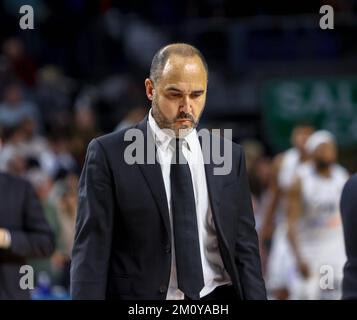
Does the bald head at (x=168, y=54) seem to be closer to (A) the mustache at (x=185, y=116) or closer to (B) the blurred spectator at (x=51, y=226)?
(A) the mustache at (x=185, y=116)

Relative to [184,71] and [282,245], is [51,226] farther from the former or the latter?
[184,71]

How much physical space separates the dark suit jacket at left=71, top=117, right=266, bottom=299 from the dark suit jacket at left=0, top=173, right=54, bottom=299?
1685 millimetres

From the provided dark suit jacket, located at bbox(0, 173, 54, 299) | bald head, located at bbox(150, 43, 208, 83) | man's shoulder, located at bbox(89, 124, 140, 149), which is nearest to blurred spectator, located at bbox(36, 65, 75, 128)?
dark suit jacket, located at bbox(0, 173, 54, 299)

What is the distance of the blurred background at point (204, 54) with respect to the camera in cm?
1611

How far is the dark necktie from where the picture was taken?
221 inches

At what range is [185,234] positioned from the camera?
18.5 feet

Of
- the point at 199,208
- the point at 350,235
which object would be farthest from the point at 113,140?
the point at 350,235

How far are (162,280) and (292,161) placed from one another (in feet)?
24.1

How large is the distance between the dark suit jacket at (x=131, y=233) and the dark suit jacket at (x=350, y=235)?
38 cm

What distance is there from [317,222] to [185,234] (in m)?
6.41

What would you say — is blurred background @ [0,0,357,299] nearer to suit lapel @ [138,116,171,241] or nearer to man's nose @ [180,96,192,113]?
suit lapel @ [138,116,171,241]

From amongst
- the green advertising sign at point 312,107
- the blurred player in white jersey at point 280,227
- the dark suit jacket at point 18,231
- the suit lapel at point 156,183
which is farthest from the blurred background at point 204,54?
the suit lapel at point 156,183
